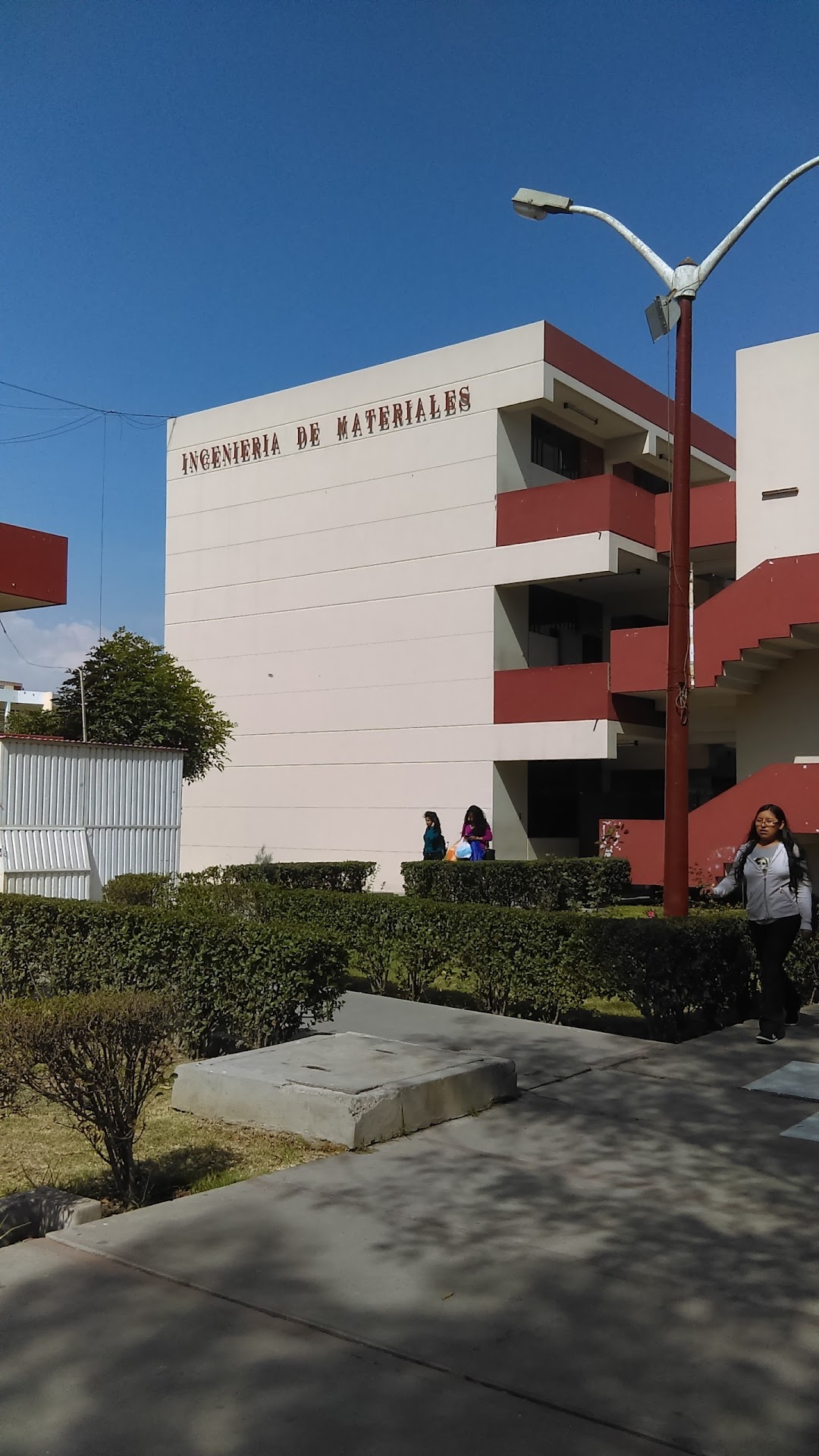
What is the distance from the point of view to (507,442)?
78.7 ft

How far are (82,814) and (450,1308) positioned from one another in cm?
1154

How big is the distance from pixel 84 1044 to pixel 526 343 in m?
20.2

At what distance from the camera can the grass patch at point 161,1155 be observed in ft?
18.7

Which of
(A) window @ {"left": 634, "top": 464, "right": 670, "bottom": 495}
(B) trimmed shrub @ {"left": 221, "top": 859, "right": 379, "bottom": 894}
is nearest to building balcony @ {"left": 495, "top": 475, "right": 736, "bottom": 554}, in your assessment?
(A) window @ {"left": 634, "top": 464, "right": 670, "bottom": 495}

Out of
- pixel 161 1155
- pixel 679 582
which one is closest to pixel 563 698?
pixel 679 582

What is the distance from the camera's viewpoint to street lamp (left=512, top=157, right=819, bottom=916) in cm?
1085

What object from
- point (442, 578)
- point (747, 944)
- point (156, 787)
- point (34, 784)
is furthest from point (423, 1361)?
point (442, 578)

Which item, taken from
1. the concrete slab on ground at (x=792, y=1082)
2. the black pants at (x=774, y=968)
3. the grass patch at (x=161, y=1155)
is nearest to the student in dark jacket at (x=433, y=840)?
the black pants at (x=774, y=968)

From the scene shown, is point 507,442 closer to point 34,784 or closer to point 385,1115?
A: point 34,784

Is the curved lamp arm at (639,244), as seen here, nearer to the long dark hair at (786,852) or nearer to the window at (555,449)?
the long dark hair at (786,852)

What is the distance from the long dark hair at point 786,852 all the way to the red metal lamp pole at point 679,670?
1196 mm

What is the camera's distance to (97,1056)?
5504 mm

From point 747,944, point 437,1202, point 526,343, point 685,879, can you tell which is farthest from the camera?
point 526,343

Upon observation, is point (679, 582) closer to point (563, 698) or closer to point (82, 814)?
point (82, 814)
